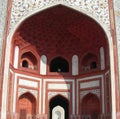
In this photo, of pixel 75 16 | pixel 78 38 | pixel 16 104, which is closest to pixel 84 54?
pixel 78 38

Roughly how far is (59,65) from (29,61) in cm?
190

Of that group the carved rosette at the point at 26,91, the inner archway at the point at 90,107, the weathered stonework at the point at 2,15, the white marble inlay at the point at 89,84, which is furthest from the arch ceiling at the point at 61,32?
the inner archway at the point at 90,107

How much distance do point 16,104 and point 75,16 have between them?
5.03m

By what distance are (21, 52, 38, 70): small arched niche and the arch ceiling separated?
0.51 meters

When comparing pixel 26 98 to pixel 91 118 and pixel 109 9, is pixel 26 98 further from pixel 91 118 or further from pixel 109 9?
pixel 109 9

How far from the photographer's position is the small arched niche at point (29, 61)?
14.8 meters

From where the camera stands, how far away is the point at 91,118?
1409 cm

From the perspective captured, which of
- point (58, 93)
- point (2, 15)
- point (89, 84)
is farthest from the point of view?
point (58, 93)

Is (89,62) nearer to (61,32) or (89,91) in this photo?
(89,91)

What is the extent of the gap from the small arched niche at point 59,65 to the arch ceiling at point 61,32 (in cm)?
47

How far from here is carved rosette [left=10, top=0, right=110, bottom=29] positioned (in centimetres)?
1298

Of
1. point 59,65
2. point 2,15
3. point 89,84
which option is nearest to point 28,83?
point 59,65

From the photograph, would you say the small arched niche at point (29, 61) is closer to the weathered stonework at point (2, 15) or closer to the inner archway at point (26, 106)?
the inner archway at point (26, 106)

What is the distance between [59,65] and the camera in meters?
16.1
